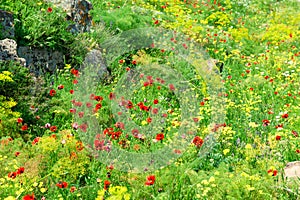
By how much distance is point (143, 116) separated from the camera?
17.0 feet

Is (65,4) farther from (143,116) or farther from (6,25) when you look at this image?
(143,116)

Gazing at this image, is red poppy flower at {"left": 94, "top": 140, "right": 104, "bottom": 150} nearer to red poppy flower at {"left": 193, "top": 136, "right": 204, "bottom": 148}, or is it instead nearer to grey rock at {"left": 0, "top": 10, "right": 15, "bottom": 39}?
red poppy flower at {"left": 193, "top": 136, "right": 204, "bottom": 148}

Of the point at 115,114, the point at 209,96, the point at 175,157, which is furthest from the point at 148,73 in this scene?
the point at 175,157

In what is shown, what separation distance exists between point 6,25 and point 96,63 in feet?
5.06

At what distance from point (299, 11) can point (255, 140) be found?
1026cm

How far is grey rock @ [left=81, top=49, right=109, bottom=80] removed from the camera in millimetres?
6324

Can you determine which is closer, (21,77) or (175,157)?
(175,157)

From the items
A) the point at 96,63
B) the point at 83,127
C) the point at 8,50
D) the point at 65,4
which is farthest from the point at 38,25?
the point at 83,127

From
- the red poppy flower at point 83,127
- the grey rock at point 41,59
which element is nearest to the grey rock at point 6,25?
the grey rock at point 41,59

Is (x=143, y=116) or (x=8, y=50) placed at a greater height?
(x=8, y=50)

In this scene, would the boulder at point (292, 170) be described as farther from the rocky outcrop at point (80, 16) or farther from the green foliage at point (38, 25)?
the rocky outcrop at point (80, 16)

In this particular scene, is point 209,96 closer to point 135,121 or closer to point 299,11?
point 135,121

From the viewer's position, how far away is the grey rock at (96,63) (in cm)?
632

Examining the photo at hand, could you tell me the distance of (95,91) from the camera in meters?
5.71
